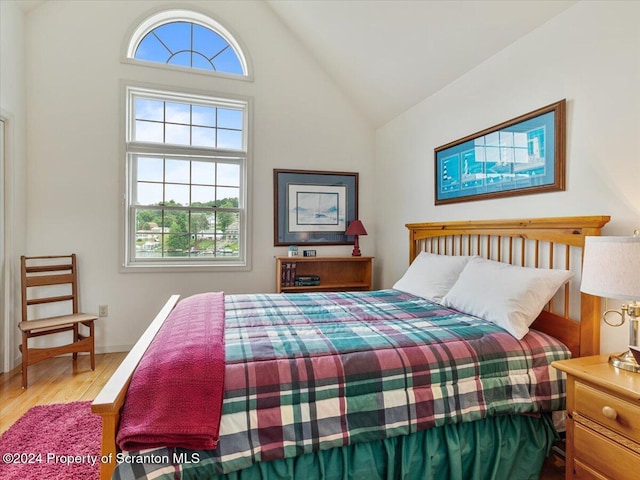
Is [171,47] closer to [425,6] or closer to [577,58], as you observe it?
[425,6]

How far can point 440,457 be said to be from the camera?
1.46 meters

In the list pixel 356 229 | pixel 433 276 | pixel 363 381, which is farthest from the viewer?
pixel 356 229

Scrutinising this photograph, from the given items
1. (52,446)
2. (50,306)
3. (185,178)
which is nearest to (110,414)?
(52,446)

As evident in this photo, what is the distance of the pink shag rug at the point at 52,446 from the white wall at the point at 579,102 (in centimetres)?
272

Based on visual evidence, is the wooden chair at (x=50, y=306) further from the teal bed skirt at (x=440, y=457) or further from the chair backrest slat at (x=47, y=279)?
the teal bed skirt at (x=440, y=457)

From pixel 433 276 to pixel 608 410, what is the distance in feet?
4.42

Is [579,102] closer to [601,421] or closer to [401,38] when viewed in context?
[401,38]

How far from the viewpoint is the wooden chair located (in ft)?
8.86

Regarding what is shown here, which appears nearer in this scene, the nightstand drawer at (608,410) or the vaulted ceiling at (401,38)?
the nightstand drawer at (608,410)

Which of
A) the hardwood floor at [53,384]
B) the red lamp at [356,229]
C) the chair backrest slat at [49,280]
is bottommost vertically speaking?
the hardwood floor at [53,384]

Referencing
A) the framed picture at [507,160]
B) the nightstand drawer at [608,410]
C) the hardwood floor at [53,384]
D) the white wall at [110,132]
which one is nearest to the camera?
the nightstand drawer at [608,410]

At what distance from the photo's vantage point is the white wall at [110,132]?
3109 mm

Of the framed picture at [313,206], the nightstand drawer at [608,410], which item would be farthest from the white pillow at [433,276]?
the framed picture at [313,206]

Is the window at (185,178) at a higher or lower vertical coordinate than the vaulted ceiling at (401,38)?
lower
